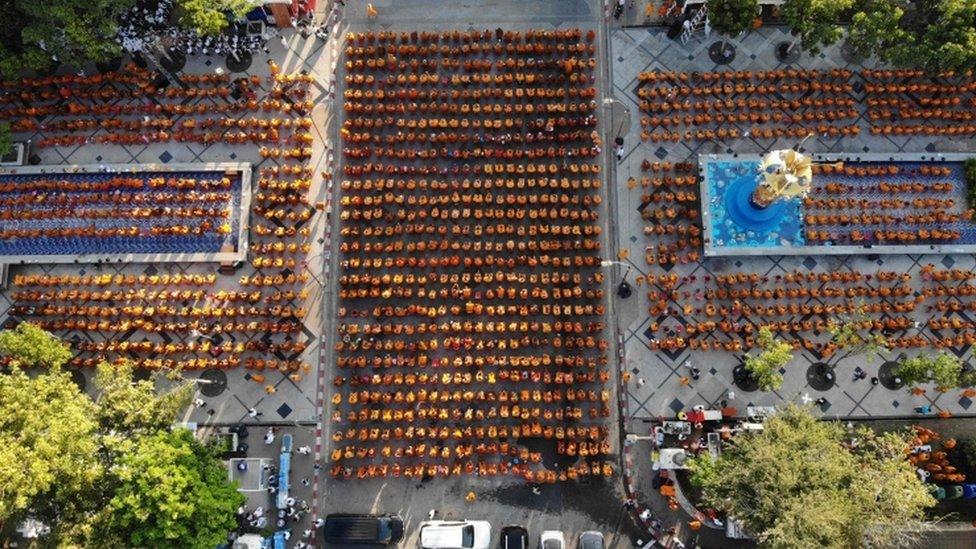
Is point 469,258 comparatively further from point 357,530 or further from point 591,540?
point 591,540

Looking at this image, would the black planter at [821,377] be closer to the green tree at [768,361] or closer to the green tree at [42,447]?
the green tree at [768,361]

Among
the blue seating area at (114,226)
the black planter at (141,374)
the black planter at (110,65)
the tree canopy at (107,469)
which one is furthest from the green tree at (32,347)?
the black planter at (110,65)

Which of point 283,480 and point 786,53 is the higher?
point 786,53

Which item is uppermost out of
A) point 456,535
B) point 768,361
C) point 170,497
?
point 768,361

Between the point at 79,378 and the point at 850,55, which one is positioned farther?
the point at 850,55

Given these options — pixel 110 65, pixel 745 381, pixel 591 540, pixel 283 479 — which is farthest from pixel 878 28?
pixel 110 65

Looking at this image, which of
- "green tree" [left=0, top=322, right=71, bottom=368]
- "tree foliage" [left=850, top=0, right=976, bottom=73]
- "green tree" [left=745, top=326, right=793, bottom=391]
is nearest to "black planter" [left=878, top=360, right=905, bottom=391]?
"green tree" [left=745, top=326, right=793, bottom=391]

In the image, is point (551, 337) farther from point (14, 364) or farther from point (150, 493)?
point (14, 364)

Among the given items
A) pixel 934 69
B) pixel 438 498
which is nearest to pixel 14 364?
pixel 438 498
